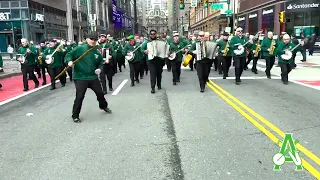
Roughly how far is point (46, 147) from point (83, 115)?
233cm

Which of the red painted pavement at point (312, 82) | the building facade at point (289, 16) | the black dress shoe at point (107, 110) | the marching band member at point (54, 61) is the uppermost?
the building facade at point (289, 16)

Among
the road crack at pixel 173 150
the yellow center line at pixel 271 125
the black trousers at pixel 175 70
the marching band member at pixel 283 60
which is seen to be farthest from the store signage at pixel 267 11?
the road crack at pixel 173 150

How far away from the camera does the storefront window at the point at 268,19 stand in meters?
36.8

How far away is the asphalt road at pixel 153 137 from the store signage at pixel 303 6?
79.5 feet

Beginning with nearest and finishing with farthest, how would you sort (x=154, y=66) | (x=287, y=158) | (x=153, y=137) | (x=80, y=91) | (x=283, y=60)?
(x=287, y=158) < (x=153, y=137) < (x=80, y=91) < (x=154, y=66) < (x=283, y=60)

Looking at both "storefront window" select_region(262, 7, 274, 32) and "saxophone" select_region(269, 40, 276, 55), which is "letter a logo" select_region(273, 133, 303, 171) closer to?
"saxophone" select_region(269, 40, 276, 55)

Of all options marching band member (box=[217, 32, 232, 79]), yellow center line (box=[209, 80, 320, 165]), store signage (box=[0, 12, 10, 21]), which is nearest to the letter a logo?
yellow center line (box=[209, 80, 320, 165])

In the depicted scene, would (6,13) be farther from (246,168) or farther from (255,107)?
(246,168)

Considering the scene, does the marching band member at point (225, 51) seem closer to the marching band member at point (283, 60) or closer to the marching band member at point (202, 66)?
the marching band member at point (283, 60)

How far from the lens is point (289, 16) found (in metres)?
33.2

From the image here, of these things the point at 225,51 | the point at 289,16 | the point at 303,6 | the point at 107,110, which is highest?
the point at 303,6

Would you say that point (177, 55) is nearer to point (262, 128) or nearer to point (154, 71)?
Answer: point (154, 71)

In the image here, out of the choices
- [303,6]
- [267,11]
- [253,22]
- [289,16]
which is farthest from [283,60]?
[253,22]

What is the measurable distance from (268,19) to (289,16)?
4.68 m
